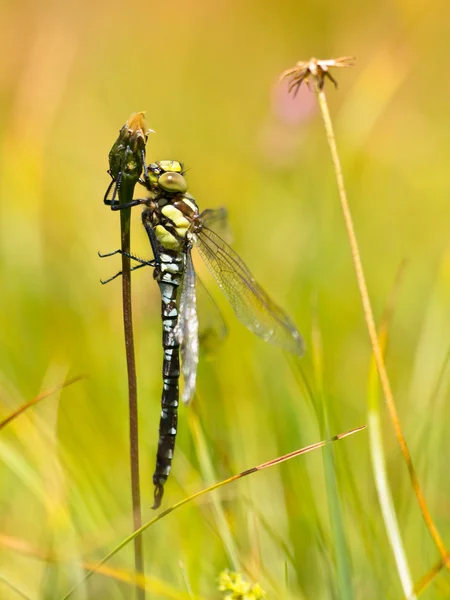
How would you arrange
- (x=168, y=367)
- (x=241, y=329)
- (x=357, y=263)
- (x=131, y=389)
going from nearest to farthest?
(x=131, y=389) → (x=357, y=263) → (x=168, y=367) → (x=241, y=329)

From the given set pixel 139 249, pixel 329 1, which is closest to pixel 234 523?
pixel 139 249

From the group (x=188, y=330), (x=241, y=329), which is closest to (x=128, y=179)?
(x=188, y=330)

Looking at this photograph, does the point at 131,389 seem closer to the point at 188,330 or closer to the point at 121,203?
the point at 121,203

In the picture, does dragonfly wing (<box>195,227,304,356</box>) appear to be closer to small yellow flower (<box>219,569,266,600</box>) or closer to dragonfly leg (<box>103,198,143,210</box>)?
dragonfly leg (<box>103,198,143,210</box>)

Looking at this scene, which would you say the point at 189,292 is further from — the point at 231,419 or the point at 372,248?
the point at 372,248

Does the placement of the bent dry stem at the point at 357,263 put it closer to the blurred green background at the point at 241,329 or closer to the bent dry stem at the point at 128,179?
the blurred green background at the point at 241,329

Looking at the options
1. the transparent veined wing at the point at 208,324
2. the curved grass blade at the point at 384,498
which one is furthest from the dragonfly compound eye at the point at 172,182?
the curved grass blade at the point at 384,498

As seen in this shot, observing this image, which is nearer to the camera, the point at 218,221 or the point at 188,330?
the point at 188,330
